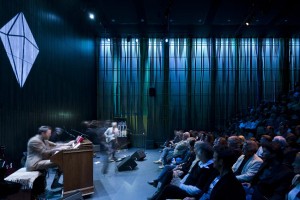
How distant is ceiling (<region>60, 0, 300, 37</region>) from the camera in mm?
10594

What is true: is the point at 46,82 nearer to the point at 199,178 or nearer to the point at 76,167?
the point at 76,167

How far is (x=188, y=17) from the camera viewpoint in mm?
12031

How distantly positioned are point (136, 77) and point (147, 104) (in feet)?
4.76

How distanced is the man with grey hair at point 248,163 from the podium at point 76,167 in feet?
8.70

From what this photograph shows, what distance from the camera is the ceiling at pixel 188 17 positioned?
10594 millimetres

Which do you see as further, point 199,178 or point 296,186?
point 199,178

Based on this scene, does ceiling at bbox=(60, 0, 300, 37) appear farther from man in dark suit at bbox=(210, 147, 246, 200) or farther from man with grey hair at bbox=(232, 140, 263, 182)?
man in dark suit at bbox=(210, 147, 246, 200)

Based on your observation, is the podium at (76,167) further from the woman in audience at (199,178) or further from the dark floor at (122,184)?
the woman in audience at (199,178)

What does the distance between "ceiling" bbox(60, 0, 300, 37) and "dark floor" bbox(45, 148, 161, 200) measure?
5649 millimetres

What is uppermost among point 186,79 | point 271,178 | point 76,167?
point 186,79

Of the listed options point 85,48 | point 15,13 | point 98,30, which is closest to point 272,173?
point 15,13

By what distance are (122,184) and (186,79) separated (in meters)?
9.26

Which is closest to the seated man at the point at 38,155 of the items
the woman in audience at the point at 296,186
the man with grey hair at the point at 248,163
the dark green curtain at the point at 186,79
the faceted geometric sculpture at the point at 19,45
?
the faceted geometric sculpture at the point at 19,45

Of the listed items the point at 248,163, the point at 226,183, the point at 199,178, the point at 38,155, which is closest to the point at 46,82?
the point at 38,155
